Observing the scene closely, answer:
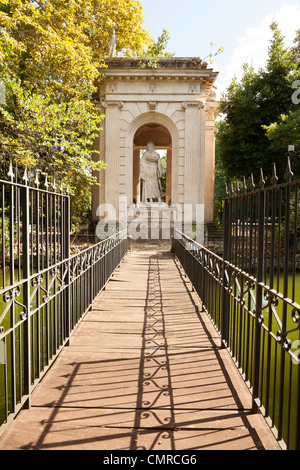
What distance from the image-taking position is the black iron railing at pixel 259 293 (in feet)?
8.41

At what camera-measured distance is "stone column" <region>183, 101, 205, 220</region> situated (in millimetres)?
18078

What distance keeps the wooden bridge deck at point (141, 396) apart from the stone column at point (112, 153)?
41.8 ft

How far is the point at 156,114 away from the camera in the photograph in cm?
1844

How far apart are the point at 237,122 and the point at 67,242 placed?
18.3 metres

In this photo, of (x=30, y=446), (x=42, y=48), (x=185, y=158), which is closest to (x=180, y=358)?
(x=30, y=446)

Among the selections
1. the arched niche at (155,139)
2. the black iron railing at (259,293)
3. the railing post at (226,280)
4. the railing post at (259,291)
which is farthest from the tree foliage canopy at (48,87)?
the railing post at (259,291)

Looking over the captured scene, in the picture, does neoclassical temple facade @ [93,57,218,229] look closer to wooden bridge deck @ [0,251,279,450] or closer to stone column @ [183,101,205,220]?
stone column @ [183,101,205,220]

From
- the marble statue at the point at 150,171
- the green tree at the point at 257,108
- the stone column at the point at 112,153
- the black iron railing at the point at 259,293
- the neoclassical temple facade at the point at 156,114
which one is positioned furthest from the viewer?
the green tree at the point at 257,108

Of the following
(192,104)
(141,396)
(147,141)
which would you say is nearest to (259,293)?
(141,396)

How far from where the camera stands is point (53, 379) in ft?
12.4

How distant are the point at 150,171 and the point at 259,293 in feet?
51.3

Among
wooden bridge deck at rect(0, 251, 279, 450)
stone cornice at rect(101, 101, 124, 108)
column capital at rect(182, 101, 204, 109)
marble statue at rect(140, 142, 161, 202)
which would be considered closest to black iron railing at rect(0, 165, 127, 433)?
wooden bridge deck at rect(0, 251, 279, 450)

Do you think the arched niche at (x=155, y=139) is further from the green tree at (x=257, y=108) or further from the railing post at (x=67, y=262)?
the railing post at (x=67, y=262)

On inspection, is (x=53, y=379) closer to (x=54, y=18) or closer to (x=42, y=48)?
(x=42, y=48)
